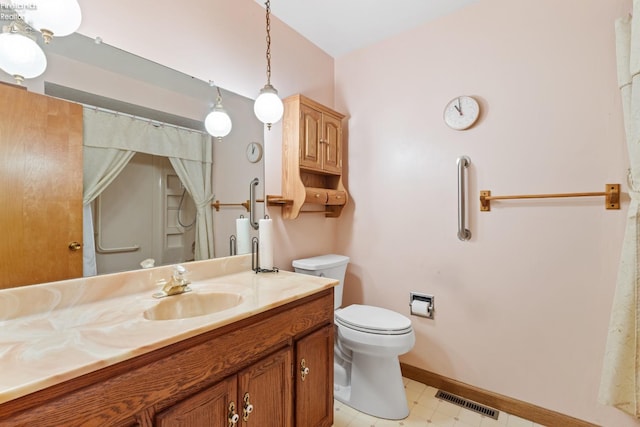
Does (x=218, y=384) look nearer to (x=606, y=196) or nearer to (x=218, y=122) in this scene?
(x=218, y=122)

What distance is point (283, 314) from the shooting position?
3.75 ft

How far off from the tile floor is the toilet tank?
0.64 meters

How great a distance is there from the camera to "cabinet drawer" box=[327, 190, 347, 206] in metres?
2.08

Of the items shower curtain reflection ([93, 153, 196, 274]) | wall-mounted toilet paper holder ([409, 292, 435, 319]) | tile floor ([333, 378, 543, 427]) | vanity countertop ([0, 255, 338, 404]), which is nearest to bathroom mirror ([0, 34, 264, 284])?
shower curtain reflection ([93, 153, 196, 274])

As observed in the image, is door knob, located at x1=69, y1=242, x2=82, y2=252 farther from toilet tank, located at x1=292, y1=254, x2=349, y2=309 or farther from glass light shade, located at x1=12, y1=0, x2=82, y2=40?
toilet tank, located at x1=292, y1=254, x2=349, y2=309

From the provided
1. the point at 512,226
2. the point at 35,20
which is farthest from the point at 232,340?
the point at 512,226

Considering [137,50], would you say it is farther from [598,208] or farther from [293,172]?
[598,208]

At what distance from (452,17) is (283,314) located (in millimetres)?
2096

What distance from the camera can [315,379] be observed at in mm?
1314

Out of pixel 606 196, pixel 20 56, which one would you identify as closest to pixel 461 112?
pixel 606 196

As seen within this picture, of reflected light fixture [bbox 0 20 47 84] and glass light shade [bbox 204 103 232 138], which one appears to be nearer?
reflected light fixture [bbox 0 20 47 84]

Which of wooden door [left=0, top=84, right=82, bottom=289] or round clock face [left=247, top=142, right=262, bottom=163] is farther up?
round clock face [left=247, top=142, right=262, bottom=163]

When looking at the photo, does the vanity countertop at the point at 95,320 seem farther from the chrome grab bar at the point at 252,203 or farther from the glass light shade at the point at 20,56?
the glass light shade at the point at 20,56

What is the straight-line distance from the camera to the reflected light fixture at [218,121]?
1.51 metres
